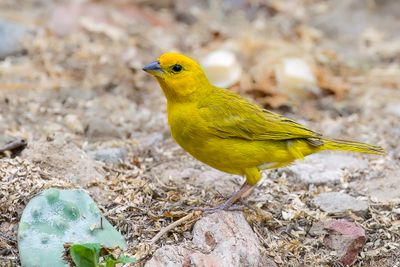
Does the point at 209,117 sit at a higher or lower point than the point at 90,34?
higher

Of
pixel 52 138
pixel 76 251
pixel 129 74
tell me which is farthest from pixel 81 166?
pixel 129 74

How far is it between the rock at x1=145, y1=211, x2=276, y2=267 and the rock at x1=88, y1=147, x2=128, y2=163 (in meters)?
1.09

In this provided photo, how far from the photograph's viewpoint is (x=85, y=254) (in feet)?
11.3

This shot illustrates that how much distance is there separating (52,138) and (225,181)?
1221mm

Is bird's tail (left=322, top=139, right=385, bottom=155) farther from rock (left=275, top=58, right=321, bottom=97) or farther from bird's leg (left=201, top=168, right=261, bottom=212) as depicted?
rock (left=275, top=58, right=321, bottom=97)

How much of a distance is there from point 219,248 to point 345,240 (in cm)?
77

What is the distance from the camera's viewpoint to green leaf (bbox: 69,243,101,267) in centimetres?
342

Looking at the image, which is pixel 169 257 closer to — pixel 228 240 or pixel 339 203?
pixel 228 240

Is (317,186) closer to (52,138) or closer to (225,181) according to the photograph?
(225,181)

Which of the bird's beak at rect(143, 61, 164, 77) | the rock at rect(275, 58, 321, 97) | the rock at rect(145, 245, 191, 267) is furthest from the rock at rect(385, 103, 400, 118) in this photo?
the rock at rect(145, 245, 191, 267)

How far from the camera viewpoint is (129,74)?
6723 mm

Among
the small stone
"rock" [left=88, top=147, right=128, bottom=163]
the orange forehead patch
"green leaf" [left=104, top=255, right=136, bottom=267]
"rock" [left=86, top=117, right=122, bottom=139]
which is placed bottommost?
the small stone

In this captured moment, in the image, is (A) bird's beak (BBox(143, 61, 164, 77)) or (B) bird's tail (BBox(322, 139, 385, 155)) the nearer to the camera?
(A) bird's beak (BBox(143, 61, 164, 77))

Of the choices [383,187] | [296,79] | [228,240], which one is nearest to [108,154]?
[228,240]
